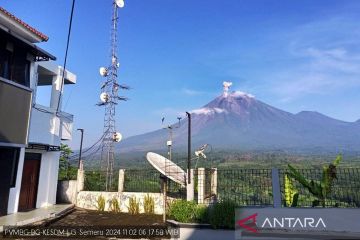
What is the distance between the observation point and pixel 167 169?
14781 millimetres

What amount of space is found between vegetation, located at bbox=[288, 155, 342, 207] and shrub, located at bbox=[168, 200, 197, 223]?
12.1 ft

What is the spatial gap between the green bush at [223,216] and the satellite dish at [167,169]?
2942 millimetres

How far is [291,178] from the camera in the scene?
39.8 feet

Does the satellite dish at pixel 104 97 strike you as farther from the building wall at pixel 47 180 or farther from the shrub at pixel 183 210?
the shrub at pixel 183 210

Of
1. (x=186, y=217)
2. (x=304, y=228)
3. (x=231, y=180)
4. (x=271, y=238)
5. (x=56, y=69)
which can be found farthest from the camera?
(x=56, y=69)

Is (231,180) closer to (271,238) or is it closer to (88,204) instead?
(271,238)

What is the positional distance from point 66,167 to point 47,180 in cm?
313

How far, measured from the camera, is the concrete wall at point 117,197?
14.3 m

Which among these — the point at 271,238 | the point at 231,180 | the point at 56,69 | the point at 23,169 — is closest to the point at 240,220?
the point at 271,238

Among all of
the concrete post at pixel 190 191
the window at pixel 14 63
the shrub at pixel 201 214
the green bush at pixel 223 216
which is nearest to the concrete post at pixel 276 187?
the green bush at pixel 223 216

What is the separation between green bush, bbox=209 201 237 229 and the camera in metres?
11.0

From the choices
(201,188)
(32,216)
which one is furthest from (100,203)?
(201,188)

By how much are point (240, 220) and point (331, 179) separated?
3455 mm

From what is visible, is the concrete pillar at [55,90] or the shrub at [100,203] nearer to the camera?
the shrub at [100,203]
